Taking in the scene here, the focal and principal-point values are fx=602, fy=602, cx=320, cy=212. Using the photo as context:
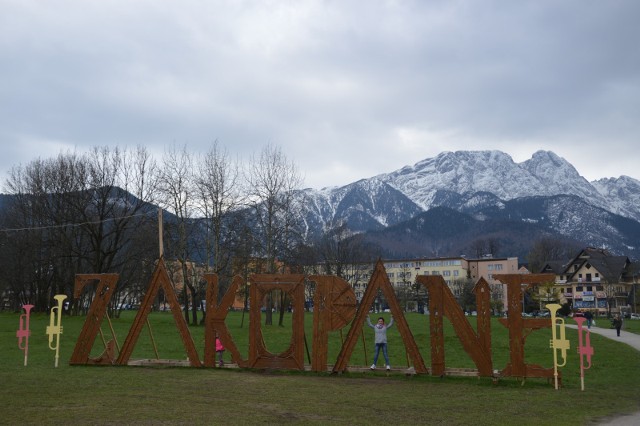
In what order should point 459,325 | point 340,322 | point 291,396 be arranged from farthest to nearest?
point 340,322
point 459,325
point 291,396

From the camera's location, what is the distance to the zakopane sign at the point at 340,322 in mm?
18719

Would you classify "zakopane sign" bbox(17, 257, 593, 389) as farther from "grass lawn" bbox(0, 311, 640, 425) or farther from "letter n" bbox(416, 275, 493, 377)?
"grass lawn" bbox(0, 311, 640, 425)

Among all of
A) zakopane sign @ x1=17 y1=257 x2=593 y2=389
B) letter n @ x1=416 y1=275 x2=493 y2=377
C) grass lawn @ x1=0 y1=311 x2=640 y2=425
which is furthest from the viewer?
letter n @ x1=416 y1=275 x2=493 y2=377

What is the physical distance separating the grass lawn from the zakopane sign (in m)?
0.51

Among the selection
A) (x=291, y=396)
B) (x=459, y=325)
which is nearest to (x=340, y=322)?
(x=459, y=325)

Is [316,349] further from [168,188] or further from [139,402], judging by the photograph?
[168,188]

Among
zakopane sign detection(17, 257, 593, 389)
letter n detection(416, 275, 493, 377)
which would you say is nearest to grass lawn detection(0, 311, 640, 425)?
zakopane sign detection(17, 257, 593, 389)

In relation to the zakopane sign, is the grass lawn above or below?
below

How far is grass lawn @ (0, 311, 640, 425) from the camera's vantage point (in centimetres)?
1210

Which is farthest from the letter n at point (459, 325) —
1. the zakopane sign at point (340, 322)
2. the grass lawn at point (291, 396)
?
the grass lawn at point (291, 396)

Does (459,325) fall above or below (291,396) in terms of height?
above

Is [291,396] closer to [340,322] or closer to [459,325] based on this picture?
[340,322]

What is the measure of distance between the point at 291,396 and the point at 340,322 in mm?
5819

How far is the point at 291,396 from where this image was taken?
15.2 meters
